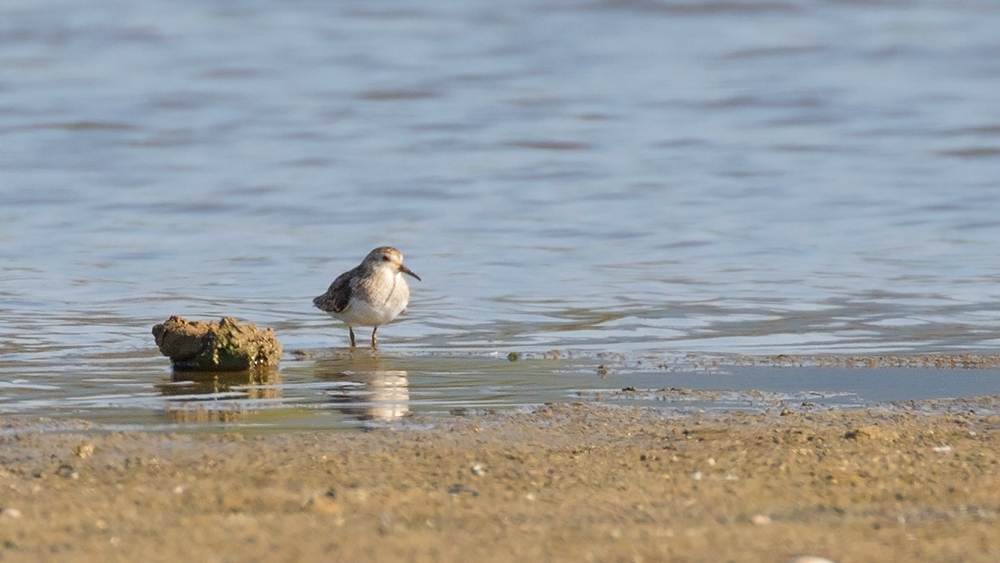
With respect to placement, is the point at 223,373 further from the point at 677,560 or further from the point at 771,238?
the point at 771,238

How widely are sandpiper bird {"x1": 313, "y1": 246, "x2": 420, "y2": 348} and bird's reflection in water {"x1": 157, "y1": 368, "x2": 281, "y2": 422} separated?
122 centimetres

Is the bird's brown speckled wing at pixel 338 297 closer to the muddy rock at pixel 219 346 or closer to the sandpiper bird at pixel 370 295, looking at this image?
the sandpiper bird at pixel 370 295

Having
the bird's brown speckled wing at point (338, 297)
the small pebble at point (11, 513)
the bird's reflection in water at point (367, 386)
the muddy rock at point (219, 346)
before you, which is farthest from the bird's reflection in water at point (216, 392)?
the small pebble at point (11, 513)

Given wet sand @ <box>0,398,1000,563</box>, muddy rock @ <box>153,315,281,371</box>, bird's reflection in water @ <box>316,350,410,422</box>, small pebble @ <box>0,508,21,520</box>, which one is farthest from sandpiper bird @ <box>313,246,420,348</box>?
small pebble @ <box>0,508,21,520</box>

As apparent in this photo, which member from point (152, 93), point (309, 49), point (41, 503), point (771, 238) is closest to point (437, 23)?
point (309, 49)

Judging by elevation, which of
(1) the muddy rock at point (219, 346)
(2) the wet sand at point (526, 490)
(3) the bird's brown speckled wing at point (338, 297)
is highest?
(3) the bird's brown speckled wing at point (338, 297)

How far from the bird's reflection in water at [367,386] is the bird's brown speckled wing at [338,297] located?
1.65 feet

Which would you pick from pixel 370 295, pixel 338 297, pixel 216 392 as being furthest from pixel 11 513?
pixel 338 297

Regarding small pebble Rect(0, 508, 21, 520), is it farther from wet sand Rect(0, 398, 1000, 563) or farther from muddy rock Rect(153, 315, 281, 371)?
muddy rock Rect(153, 315, 281, 371)

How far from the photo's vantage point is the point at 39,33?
23000 mm

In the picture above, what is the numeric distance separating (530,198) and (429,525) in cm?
963

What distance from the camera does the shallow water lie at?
8609 millimetres

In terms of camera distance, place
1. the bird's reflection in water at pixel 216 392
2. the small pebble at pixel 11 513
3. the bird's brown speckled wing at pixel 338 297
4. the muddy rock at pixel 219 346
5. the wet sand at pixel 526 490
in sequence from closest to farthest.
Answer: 1. the wet sand at pixel 526 490
2. the small pebble at pixel 11 513
3. the bird's reflection in water at pixel 216 392
4. the muddy rock at pixel 219 346
5. the bird's brown speckled wing at pixel 338 297

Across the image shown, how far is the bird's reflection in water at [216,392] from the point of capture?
239 inches
